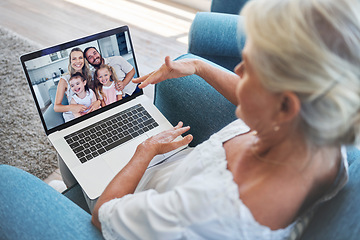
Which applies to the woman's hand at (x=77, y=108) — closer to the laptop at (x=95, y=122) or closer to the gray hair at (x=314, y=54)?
the laptop at (x=95, y=122)

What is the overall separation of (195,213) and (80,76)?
678 mm

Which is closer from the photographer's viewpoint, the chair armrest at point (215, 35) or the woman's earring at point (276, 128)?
the woman's earring at point (276, 128)

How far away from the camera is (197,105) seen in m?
1.16

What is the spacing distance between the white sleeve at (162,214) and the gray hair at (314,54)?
0.27 metres

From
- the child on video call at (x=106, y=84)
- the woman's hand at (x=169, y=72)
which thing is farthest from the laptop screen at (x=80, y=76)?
the woman's hand at (x=169, y=72)

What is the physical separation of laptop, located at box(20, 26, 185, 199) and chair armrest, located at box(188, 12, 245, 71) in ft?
1.38

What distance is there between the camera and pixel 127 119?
3.88ft

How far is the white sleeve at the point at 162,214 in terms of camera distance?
2.09 feet

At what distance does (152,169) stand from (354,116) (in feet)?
2.08

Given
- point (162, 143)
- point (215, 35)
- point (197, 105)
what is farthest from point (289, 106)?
point (215, 35)

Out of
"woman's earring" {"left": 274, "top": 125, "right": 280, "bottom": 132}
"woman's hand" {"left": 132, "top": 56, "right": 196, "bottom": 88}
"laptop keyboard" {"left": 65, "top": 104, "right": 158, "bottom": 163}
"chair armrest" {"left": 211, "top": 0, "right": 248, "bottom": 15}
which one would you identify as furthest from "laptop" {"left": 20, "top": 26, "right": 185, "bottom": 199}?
"chair armrest" {"left": 211, "top": 0, "right": 248, "bottom": 15}

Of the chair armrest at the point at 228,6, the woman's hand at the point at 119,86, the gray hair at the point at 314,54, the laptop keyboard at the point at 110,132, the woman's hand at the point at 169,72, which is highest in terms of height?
the gray hair at the point at 314,54

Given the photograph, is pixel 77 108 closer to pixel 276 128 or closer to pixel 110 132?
pixel 110 132

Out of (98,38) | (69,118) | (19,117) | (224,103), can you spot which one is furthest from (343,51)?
(19,117)
